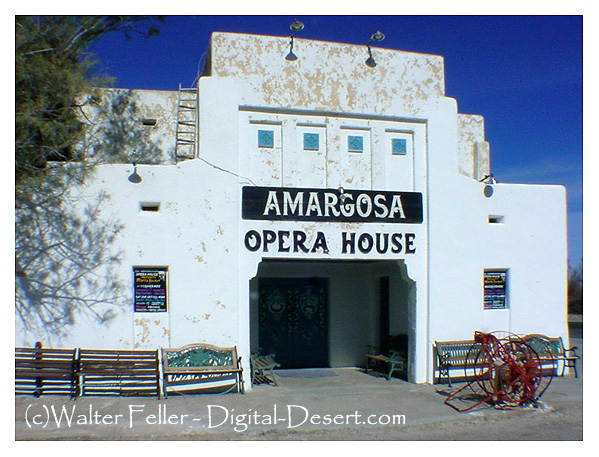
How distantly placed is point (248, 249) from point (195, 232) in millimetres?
1057

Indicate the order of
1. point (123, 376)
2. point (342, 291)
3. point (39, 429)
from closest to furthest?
point (39, 429) < point (123, 376) < point (342, 291)

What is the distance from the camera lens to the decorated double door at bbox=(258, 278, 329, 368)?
14.9 metres

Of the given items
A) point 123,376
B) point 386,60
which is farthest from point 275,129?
point 123,376

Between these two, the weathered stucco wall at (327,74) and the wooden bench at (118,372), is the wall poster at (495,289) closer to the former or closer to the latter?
the weathered stucco wall at (327,74)

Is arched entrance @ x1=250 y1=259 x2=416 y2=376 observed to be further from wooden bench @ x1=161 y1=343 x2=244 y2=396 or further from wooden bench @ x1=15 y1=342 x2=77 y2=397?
wooden bench @ x1=15 y1=342 x2=77 y2=397

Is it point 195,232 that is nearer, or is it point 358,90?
point 195,232

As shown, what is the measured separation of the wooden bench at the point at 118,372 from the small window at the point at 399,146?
20.1 ft

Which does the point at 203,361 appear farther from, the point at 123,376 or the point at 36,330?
the point at 36,330

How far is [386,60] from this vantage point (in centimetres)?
1270

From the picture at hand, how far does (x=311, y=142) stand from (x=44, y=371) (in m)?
6.41

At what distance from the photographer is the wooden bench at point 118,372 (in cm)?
1074

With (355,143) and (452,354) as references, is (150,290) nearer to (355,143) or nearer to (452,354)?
→ (355,143)

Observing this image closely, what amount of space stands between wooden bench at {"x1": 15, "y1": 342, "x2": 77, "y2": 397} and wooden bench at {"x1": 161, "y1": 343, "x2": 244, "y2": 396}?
5.29 ft

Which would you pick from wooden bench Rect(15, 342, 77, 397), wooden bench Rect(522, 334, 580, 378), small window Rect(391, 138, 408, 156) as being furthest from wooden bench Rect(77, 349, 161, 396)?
wooden bench Rect(522, 334, 580, 378)
